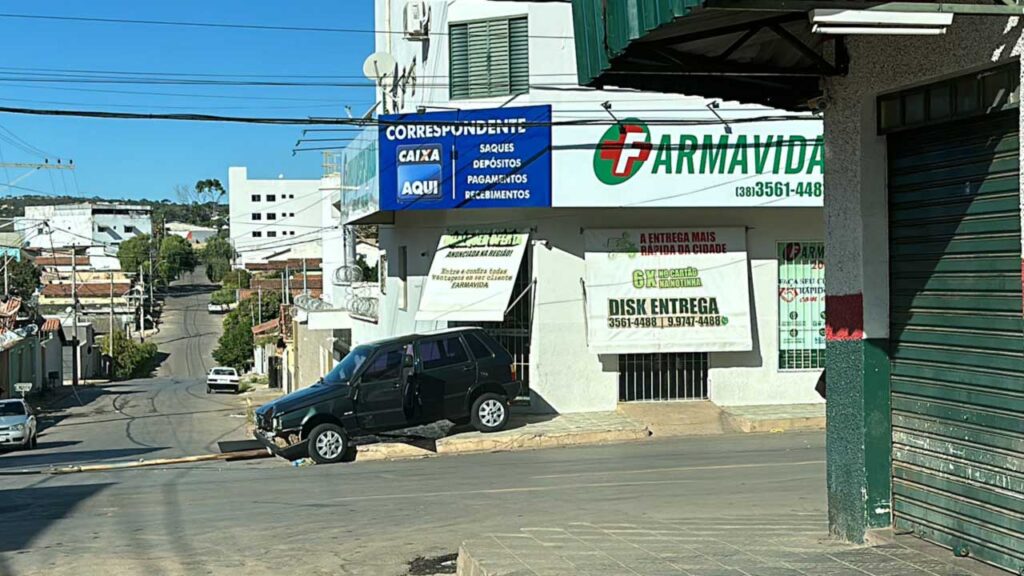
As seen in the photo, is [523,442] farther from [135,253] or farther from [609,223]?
[135,253]

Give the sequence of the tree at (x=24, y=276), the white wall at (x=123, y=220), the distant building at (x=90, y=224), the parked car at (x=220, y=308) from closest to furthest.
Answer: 1. the tree at (x=24, y=276)
2. the parked car at (x=220, y=308)
3. the distant building at (x=90, y=224)
4. the white wall at (x=123, y=220)

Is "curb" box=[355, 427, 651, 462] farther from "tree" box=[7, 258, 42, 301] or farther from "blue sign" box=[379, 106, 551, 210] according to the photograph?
"tree" box=[7, 258, 42, 301]

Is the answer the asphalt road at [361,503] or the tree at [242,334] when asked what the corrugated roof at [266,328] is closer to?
the tree at [242,334]

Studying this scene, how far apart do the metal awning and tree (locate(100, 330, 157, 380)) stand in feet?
249

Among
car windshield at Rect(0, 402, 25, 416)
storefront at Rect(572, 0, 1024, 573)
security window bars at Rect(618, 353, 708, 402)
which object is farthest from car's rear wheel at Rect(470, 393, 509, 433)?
car windshield at Rect(0, 402, 25, 416)

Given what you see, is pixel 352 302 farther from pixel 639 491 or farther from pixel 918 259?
pixel 918 259

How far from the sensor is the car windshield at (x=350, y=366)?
60.1 ft

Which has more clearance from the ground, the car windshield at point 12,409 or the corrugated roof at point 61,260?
the corrugated roof at point 61,260

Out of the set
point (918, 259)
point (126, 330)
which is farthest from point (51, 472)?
point (126, 330)

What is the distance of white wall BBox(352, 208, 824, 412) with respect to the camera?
20812mm

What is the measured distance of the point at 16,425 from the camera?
27.5m

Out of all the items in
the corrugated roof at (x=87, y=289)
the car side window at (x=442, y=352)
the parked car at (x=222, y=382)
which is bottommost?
the parked car at (x=222, y=382)

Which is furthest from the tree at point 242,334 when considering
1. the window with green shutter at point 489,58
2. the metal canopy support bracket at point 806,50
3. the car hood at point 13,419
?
the metal canopy support bracket at point 806,50

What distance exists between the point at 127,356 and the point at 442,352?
223ft
